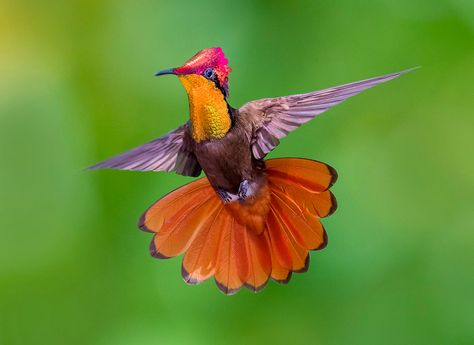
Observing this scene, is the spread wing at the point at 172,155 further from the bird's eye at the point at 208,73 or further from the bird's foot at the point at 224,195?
the bird's eye at the point at 208,73

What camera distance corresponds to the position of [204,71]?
41.3 inches

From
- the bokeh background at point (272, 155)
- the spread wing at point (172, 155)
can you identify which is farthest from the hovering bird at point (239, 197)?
the bokeh background at point (272, 155)

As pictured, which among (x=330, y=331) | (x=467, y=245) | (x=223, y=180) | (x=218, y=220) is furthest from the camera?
(x=467, y=245)

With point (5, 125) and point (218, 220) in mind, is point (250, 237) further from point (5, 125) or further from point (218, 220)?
point (5, 125)

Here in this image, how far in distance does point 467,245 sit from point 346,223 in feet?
1.21

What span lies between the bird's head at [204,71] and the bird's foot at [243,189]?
0.24 metres

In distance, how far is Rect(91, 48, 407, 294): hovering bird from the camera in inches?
48.5

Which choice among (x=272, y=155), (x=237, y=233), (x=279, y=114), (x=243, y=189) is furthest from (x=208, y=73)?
(x=272, y=155)

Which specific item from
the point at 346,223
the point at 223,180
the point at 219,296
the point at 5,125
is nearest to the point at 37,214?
the point at 5,125

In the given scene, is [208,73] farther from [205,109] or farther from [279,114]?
[279,114]

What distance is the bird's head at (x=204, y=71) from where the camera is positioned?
1.01m

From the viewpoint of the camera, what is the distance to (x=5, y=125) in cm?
255

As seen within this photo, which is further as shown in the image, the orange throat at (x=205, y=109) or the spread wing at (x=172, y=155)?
the spread wing at (x=172, y=155)

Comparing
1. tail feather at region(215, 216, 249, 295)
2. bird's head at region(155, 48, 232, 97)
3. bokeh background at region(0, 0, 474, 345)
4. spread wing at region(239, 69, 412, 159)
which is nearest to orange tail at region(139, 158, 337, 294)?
tail feather at region(215, 216, 249, 295)
